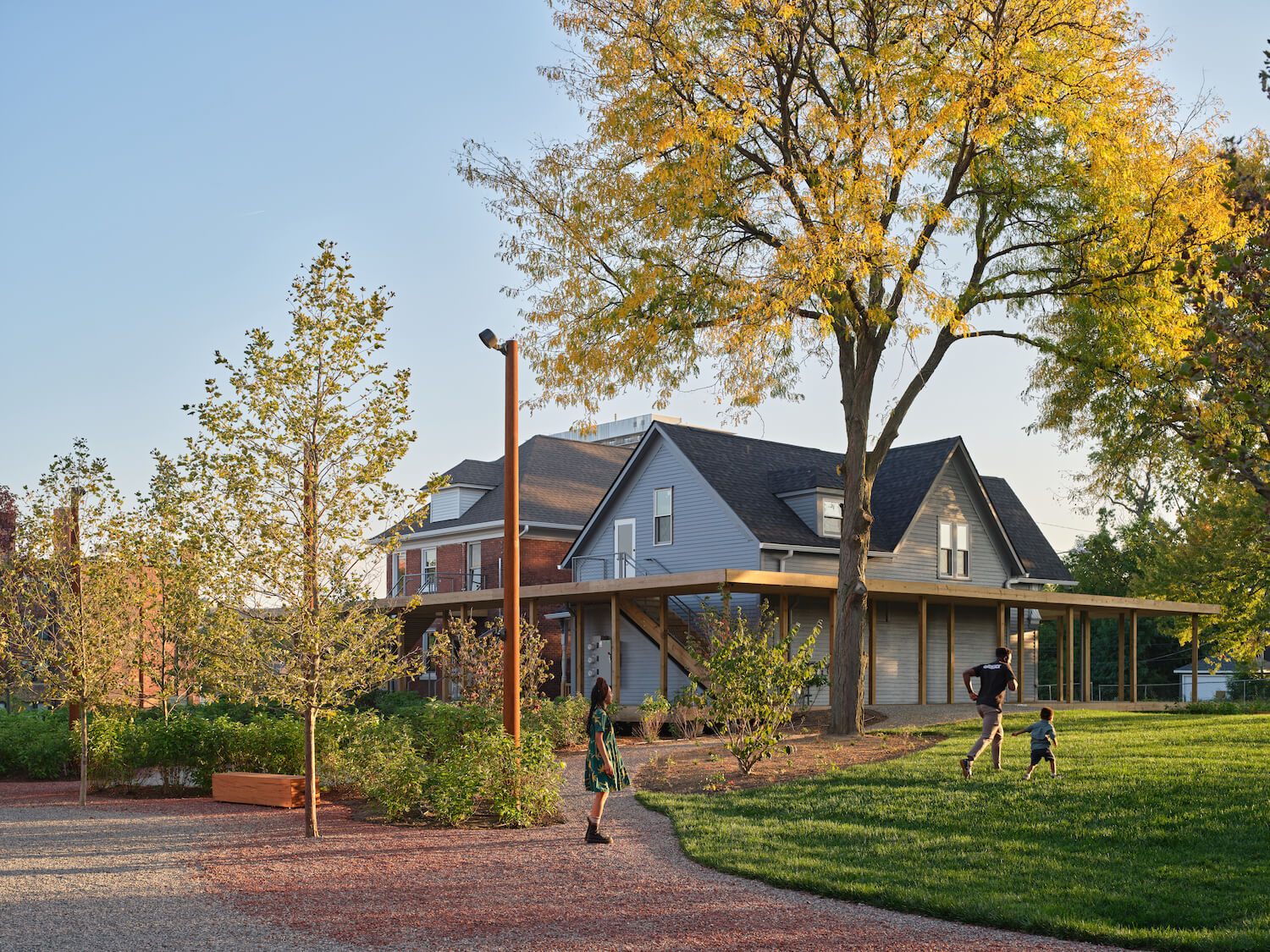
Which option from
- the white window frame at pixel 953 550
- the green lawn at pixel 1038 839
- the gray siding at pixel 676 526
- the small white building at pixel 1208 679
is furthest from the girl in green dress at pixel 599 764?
the small white building at pixel 1208 679

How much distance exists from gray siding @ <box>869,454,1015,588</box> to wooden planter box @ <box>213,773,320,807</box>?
19.4 meters

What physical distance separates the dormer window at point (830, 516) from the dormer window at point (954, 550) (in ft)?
12.4

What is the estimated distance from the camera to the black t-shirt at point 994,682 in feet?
46.8

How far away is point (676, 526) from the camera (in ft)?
99.6

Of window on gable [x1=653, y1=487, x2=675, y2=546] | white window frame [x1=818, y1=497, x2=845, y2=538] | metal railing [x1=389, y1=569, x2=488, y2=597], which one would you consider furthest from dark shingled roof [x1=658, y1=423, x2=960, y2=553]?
metal railing [x1=389, y1=569, x2=488, y2=597]

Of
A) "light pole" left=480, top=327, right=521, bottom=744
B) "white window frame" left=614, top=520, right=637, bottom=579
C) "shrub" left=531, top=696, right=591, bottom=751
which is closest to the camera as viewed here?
"light pole" left=480, top=327, right=521, bottom=744

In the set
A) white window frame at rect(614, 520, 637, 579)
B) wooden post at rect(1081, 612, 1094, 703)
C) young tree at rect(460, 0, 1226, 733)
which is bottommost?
wooden post at rect(1081, 612, 1094, 703)

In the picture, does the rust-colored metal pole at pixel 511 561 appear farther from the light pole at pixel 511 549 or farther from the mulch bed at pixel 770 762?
the mulch bed at pixel 770 762

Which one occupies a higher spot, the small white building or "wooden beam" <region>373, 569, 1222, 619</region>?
"wooden beam" <region>373, 569, 1222, 619</region>

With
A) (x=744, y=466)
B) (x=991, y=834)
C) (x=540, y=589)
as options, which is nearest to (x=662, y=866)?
(x=991, y=834)

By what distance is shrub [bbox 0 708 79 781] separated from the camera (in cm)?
1941

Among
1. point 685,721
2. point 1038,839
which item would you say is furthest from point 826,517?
point 1038,839

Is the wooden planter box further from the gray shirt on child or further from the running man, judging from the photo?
the gray shirt on child

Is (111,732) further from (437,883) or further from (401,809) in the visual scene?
(437,883)
